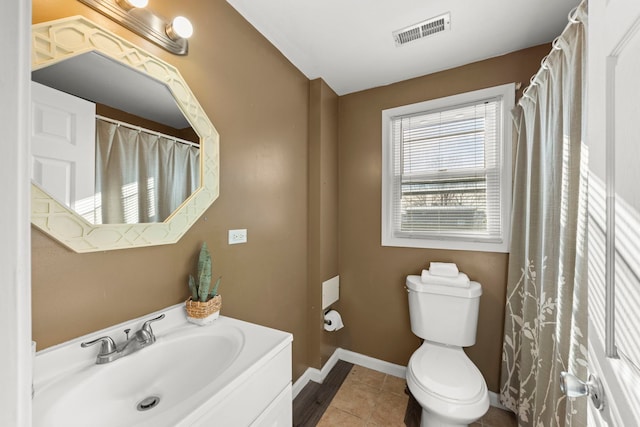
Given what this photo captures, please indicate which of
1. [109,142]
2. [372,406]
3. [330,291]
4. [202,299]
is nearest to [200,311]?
[202,299]

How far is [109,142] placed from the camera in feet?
2.95

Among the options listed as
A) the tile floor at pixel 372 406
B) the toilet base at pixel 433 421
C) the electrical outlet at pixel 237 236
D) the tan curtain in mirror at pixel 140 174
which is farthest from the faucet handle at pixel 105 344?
the toilet base at pixel 433 421

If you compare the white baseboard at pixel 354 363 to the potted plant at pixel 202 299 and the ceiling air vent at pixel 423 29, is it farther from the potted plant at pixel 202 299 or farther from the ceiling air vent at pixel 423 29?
the ceiling air vent at pixel 423 29

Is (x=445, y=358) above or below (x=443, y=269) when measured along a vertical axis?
below

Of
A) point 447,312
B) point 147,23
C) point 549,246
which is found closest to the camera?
point 147,23

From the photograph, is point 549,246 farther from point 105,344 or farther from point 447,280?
point 105,344

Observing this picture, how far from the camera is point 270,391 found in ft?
2.91

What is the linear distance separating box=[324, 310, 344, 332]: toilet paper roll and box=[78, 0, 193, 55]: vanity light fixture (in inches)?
75.8

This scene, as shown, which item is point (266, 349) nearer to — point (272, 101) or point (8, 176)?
point (8, 176)

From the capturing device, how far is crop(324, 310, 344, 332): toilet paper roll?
6.85 ft

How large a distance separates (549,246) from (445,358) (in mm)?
844

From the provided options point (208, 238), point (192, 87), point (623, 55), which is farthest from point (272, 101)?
point (623, 55)

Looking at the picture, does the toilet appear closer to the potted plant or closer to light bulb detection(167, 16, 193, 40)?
the potted plant

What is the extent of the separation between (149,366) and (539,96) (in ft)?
6.88
